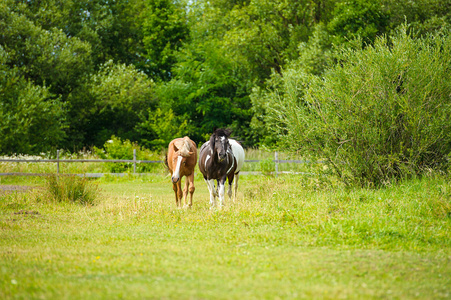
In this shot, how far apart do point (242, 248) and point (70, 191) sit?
7407 mm

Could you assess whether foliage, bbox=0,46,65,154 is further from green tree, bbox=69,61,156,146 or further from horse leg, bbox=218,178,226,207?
horse leg, bbox=218,178,226,207

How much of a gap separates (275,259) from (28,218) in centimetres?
650

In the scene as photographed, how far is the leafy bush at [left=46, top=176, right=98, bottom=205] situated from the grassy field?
473mm

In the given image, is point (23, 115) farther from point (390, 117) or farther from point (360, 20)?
point (390, 117)

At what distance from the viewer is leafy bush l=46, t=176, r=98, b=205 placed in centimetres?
1357

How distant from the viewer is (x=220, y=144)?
12023 mm

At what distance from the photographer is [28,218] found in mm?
11102

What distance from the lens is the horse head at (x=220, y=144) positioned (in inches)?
468

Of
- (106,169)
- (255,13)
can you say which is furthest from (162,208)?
(255,13)

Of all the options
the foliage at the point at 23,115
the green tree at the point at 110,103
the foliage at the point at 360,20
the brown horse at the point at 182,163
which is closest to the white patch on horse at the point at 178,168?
the brown horse at the point at 182,163

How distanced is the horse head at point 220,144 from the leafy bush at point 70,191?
12.8 ft

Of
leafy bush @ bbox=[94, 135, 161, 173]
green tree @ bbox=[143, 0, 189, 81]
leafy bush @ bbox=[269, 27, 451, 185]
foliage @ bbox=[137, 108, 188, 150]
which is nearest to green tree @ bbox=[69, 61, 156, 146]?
foliage @ bbox=[137, 108, 188, 150]

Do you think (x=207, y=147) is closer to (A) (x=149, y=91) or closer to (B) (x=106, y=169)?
(B) (x=106, y=169)

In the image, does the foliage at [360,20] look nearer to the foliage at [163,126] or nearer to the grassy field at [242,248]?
the foliage at [163,126]
